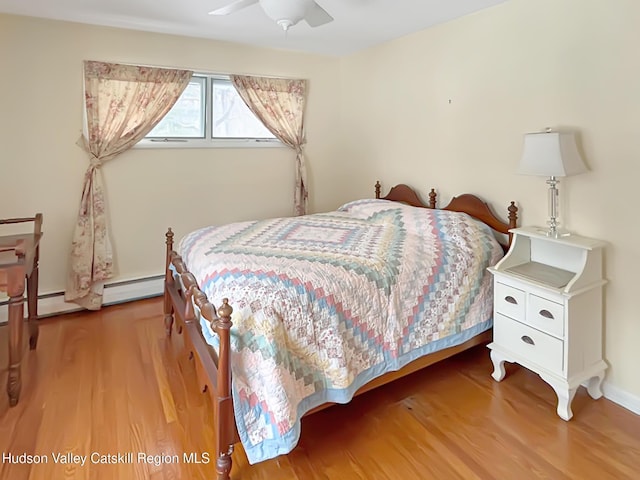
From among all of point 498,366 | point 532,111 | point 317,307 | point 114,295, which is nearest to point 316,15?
point 532,111

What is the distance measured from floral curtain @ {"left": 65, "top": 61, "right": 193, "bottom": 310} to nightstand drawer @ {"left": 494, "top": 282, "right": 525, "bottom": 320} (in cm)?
307

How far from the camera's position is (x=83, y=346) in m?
2.94

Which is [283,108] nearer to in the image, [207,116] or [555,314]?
[207,116]

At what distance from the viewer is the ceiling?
2.84 metres

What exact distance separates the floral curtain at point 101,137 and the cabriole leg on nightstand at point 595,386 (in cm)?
360

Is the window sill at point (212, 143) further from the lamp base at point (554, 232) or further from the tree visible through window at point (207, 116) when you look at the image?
the lamp base at point (554, 232)

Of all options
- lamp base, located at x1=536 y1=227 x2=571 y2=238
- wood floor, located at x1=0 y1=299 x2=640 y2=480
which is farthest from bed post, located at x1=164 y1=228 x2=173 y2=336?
lamp base, located at x1=536 y1=227 x2=571 y2=238

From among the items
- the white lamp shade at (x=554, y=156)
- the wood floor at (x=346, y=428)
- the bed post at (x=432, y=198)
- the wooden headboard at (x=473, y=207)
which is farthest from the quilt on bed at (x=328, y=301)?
the white lamp shade at (x=554, y=156)

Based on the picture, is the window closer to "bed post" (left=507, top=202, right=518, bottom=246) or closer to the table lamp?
"bed post" (left=507, top=202, right=518, bottom=246)

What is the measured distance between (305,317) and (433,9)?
2.41m

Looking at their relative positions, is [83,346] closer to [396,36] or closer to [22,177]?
[22,177]

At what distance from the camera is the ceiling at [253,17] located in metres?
2.84

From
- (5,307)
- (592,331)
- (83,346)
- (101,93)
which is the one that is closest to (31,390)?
(83,346)

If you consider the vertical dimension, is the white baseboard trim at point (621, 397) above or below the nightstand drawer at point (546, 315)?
below
